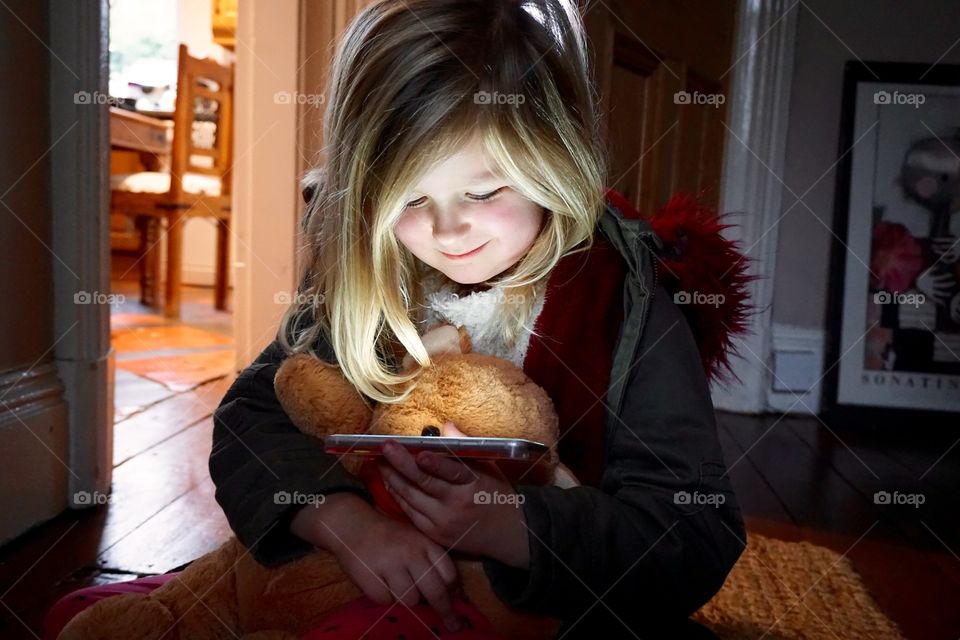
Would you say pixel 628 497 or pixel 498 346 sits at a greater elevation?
pixel 498 346

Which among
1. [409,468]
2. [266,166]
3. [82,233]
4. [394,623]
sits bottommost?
[394,623]

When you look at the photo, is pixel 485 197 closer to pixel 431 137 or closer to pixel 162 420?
pixel 431 137

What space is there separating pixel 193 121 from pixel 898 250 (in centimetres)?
261

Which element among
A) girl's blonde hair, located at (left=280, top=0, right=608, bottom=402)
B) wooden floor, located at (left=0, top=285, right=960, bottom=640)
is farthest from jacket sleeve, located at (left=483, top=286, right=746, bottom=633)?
wooden floor, located at (left=0, top=285, right=960, bottom=640)

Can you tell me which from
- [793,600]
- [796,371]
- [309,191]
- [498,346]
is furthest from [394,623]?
[796,371]

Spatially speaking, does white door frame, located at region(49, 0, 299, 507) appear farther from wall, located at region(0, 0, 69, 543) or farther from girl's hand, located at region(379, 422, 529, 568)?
girl's hand, located at region(379, 422, 529, 568)

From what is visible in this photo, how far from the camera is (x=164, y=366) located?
7.62 ft

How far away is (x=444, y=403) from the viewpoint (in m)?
0.63

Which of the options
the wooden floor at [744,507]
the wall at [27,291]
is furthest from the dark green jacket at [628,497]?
the wall at [27,291]

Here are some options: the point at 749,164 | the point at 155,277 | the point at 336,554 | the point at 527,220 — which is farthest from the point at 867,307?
the point at 155,277

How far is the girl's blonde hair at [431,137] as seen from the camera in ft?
2.20

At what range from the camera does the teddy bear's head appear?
0.63 m

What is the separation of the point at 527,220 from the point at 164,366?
74.0 inches

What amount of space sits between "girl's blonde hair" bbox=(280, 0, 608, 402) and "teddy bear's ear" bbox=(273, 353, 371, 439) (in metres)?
0.01
